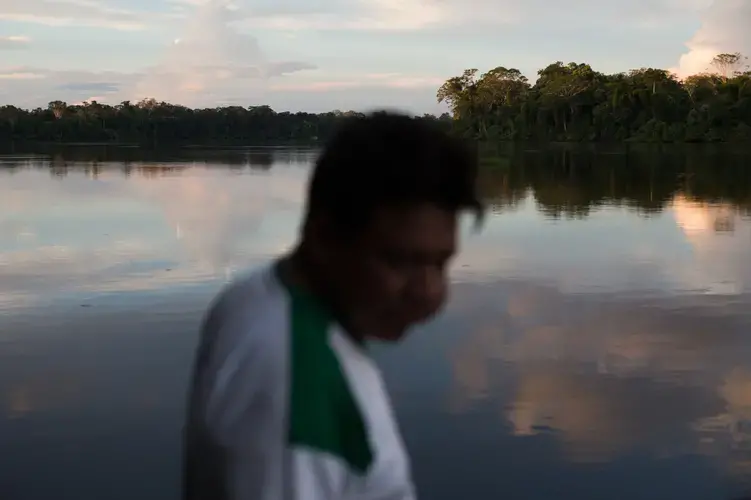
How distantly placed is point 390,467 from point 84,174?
4020 centimetres

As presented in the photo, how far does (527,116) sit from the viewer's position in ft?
291

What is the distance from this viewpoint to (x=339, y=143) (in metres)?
1.00

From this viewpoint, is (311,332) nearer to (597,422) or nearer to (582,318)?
(597,422)

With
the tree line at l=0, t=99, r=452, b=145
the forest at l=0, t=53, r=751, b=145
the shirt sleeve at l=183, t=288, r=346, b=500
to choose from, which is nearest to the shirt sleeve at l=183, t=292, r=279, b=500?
the shirt sleeve at l=183, t=288, r=346, b=500

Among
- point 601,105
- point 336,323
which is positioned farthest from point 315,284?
point 601,105

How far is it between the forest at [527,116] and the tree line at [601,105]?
91 mm

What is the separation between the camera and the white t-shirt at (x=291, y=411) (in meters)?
0.92

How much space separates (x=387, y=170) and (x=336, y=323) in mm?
180

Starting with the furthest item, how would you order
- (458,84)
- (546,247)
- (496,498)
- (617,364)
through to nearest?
(458,84) → (546,247) → (617,364) → (496,498)

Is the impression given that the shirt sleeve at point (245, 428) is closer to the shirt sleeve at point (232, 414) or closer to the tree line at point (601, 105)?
the shirt sleeve at point (232, 414)

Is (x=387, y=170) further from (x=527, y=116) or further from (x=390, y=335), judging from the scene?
(x=527, y=116)

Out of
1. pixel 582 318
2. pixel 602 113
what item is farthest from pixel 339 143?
pixel 602 113

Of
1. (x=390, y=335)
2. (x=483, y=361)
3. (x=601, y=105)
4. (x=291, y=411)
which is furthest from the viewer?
(x=601, y=105)

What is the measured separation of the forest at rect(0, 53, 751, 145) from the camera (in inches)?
3054
